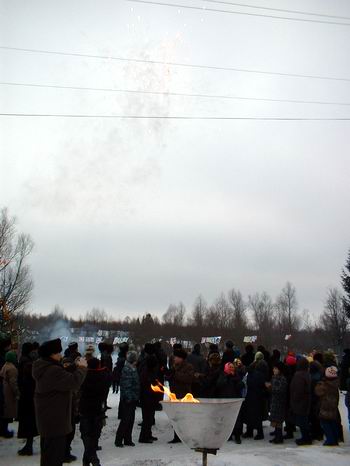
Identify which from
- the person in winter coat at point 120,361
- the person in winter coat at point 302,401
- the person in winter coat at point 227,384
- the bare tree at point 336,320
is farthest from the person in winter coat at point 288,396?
the bare tree at point 336,320

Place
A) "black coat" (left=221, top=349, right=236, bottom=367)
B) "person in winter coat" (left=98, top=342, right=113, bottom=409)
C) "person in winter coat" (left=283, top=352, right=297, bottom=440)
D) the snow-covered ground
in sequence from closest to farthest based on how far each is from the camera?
1. the snow-covered ground
2. "person in winter coat" (left=283, top=352, right=297, bottom=440)
3. "black coat" (left=221, top=349, right=236, bottom=367)
4. "person in winter coat" (left=98, top=342, right=113, bottom=409)

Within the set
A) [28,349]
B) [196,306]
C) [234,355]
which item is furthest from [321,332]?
[28,349]

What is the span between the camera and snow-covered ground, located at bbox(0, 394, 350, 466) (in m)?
8.27

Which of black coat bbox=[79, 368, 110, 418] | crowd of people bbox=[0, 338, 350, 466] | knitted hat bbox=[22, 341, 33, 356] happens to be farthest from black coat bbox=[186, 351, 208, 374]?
black coat bbox=[79, 368, 110, 418]

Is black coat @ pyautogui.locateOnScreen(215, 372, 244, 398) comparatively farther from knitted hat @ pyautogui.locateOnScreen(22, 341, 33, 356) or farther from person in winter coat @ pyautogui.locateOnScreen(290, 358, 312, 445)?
knitted hat @ pyautogui.locateOnScreen(22, 341, 33, 356)

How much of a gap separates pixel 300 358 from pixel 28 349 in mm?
6119

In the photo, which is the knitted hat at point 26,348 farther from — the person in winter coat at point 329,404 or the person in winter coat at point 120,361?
the person in winter coat at point 329,404

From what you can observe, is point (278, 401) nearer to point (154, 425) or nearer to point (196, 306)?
point (154, 425)

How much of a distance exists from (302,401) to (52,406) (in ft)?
19.7

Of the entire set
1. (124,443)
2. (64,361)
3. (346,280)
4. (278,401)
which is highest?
(346,280)

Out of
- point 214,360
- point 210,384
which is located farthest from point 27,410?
point 214,360

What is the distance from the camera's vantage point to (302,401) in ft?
33.3

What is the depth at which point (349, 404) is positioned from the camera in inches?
A: 396

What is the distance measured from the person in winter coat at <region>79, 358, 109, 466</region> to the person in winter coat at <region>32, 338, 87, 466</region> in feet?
5.57
